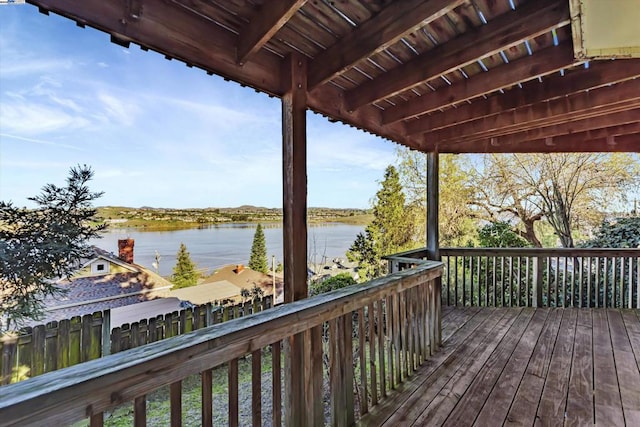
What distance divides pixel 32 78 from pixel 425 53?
12.5 feet

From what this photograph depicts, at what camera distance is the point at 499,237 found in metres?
8.52

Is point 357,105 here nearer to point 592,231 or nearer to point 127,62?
point 127,62

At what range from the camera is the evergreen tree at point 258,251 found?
5562 millimetres

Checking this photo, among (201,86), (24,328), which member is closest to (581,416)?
(24,328)

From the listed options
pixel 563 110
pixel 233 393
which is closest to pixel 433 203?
pixel 563 110

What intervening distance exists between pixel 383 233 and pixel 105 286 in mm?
5941

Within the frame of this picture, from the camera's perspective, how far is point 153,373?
1089 millimetres

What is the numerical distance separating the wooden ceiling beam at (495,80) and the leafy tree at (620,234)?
6370mm

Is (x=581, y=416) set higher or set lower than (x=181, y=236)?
lower

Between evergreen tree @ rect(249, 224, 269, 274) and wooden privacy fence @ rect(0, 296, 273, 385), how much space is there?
1.78 meters

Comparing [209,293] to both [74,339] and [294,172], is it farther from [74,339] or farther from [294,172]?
[294,172]

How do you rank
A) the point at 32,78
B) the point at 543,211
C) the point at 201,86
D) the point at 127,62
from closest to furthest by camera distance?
the point at 32,78, the point at 127,62, the point at 201,86, the point at 543,211

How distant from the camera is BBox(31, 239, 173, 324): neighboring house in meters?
3.02

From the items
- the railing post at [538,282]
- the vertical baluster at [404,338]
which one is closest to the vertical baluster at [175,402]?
the vertical baluster at [404,338]
